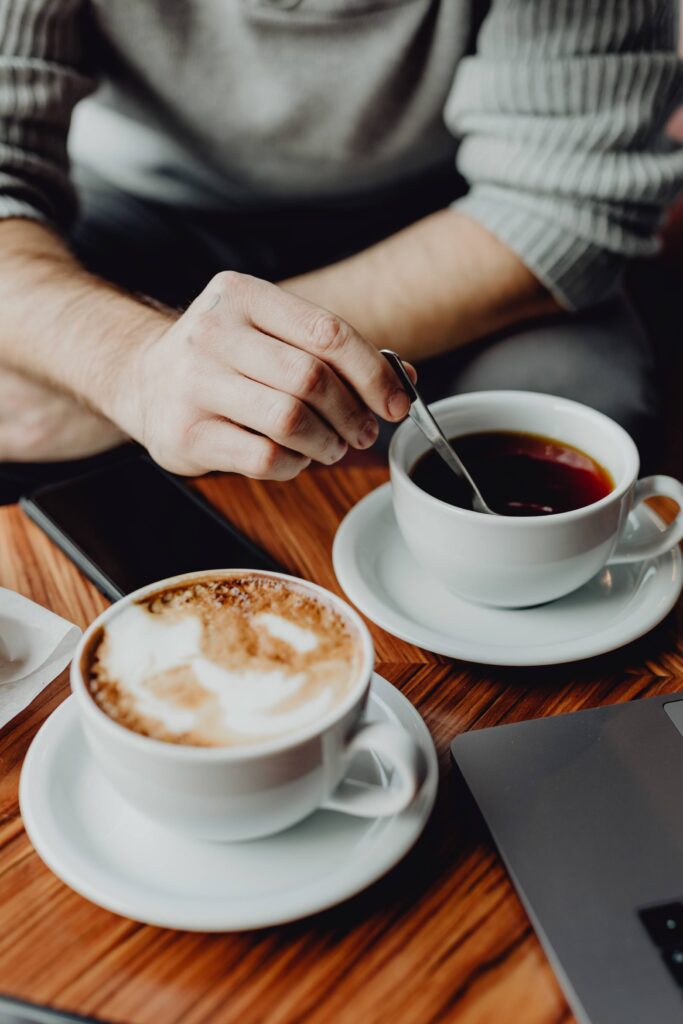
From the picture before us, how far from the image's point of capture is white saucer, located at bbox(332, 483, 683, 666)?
55 cm

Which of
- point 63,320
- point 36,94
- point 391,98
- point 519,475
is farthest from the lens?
point 391,98

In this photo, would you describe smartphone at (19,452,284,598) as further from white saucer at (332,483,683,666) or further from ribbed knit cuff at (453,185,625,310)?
ribbed knit cuff at (453,185,625,310)

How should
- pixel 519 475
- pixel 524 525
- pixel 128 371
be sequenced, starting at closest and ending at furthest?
1. pixel 524 525
2. pixel 519 475
3. pixel 128 371

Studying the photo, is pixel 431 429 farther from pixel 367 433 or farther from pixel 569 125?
pixel 569 125

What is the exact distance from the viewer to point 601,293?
43.2 inches

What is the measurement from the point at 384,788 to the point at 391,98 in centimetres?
93

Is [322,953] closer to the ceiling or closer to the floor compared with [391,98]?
closer to the floor

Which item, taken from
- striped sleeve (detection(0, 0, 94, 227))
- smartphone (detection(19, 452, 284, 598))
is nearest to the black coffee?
smartphone (detection(19, 452, 284, 598))

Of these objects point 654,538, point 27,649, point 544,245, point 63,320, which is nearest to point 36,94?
point 63,320

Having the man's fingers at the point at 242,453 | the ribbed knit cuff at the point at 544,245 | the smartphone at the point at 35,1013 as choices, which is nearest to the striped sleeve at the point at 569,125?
the ribbed knit cuff at the point at 544,245

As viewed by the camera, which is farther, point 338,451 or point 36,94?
point 36,94

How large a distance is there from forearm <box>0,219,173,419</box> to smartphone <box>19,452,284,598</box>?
0.10 metres

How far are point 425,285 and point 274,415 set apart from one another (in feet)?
1.67

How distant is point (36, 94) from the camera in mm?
975
